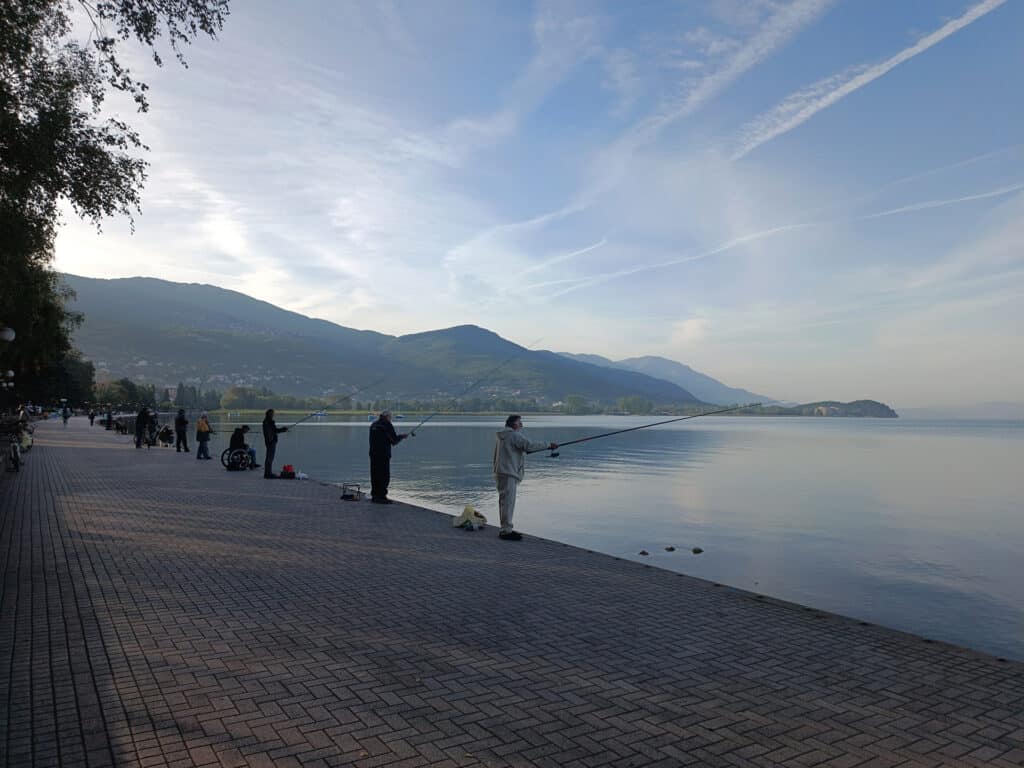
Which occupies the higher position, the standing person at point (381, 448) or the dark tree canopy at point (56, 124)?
the dark tree canopy at point (56, 124)

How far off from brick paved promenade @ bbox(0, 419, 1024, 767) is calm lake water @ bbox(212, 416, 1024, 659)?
132 inches

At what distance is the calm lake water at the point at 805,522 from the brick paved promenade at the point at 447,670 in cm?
336

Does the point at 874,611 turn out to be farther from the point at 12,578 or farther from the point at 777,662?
the point at 12,578

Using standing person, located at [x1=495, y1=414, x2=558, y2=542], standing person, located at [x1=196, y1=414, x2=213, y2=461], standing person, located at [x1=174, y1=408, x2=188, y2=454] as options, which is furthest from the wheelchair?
standing person, located at [x1=495, y1=414, x2=558, y2=542]

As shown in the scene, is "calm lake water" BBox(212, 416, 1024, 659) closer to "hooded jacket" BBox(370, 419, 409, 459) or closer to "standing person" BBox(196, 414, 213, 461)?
"hooded jacket" BBox(370, 419, 409, 459)

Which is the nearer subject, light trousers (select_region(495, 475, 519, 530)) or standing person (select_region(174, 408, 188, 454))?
light trousers (select_region(495, 475, 519, 530))

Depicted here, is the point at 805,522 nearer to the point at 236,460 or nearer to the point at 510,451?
the point at 510,451

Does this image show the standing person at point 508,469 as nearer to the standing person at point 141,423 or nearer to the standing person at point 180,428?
the standing person at point 180,428

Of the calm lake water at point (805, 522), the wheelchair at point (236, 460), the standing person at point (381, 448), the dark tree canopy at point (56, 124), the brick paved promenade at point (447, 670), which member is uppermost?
the dark tree canopy at point (56, 124)

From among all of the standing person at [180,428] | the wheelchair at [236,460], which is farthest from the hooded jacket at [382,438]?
the standing person at [180,428]

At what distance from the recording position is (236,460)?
71.3 ft

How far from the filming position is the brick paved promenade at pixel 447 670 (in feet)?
13.0

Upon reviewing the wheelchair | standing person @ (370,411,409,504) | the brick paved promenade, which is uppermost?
standing person @ (370,411,409,504)

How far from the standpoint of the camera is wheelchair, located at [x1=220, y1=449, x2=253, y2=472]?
2156 centimetres
